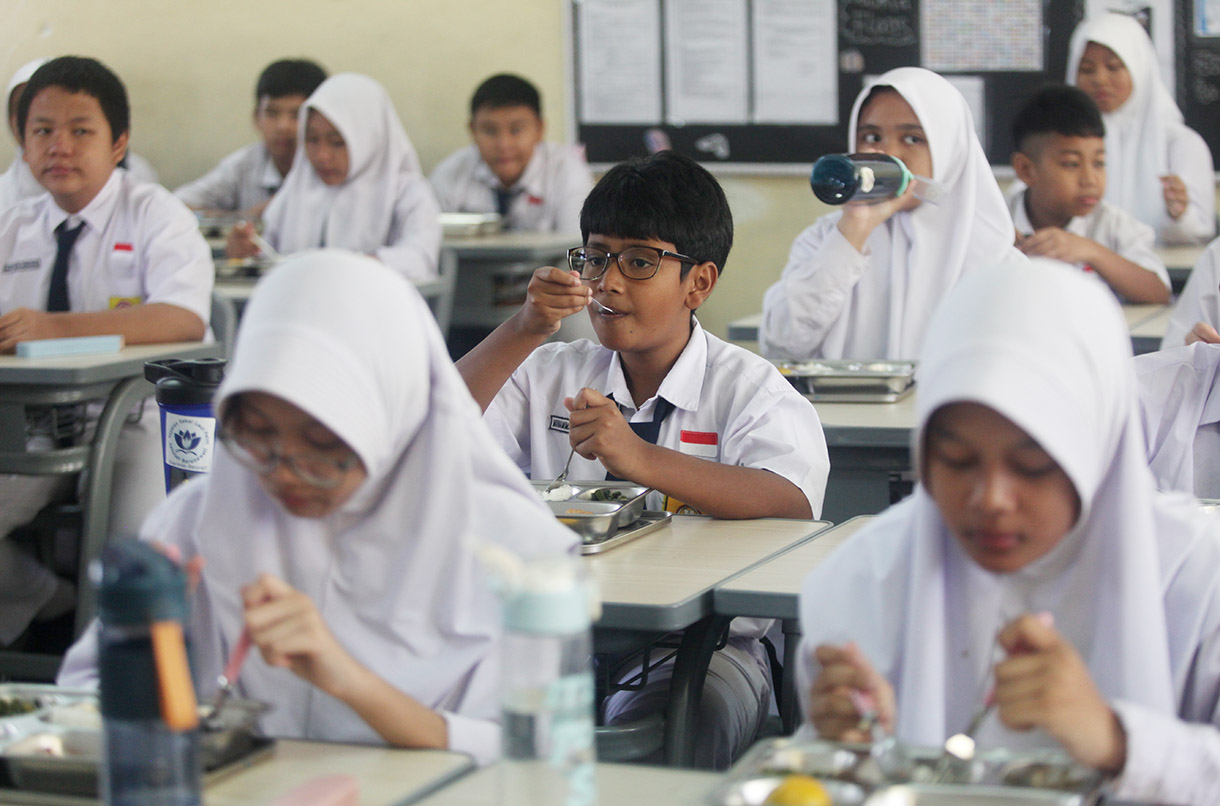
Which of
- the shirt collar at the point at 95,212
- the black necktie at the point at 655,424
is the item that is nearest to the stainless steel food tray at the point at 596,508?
the black necktie at the point at 655,424

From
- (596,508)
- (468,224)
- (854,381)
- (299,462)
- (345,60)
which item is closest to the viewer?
(299,462)

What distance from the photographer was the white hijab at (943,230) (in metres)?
3.20

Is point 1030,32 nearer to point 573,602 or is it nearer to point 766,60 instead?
point 766,60

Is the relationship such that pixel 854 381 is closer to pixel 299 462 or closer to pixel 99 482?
pixel 99 482

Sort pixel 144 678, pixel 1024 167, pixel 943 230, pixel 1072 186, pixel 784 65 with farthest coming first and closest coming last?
pixel 784 65
pixel 1024 167
pixel 1072 186
pixel 943 230
pixel 144 678

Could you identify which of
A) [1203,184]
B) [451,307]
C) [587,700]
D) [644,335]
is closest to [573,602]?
[587,700]

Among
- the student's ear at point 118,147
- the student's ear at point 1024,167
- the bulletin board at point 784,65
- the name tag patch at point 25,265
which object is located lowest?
the name tag patch at point 25,265

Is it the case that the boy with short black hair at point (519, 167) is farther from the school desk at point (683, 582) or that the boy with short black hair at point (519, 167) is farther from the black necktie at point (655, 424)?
Result: the school desk at point (683, 582)

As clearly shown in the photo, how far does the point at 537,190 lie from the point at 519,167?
0.13 metres

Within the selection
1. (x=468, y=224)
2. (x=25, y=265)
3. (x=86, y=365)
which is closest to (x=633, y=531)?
(x=86, y=365)

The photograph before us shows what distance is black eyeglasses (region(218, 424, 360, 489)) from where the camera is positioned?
1.20 m

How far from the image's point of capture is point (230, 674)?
1112 mm

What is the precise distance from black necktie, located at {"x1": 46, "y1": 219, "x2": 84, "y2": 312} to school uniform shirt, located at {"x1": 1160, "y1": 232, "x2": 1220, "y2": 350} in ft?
8.30

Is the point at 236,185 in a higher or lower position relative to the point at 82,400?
higher
